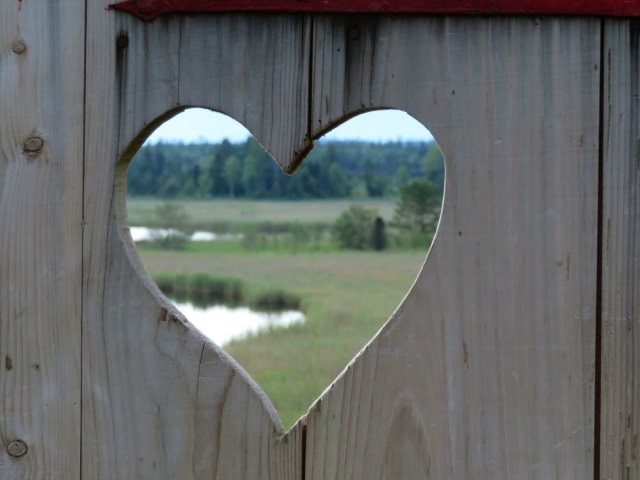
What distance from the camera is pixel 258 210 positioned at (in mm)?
7391

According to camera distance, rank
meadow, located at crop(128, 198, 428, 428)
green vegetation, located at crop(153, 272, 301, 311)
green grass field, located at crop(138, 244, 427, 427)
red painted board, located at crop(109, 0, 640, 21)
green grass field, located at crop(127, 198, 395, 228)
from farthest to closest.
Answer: green vegetation, located at crop(153, 272, 301, 311) → green grass field, located at crop(127, 198, 395, 228) → meadow, located at crop(128, 198, 428, 428) → green grass field, located at crop(138, 244, 427, 427) → red painted board, located at crop(109, 0, 640, 21)

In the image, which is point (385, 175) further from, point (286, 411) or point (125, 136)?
point (125, 136)

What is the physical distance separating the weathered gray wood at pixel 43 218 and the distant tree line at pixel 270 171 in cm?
506

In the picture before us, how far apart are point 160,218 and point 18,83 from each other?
672 cm

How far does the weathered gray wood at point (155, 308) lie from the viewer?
44.1 inches

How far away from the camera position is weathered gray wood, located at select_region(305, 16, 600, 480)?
110 cm

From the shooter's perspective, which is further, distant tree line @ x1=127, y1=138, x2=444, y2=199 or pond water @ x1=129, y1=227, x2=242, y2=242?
pond water @ x1=129, y1=227, x2=242, y2=242

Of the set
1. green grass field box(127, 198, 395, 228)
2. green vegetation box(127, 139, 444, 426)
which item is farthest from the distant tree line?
green grass field box(127, 198, 395, 228)

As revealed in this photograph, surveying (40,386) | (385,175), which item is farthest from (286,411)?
(40,386)

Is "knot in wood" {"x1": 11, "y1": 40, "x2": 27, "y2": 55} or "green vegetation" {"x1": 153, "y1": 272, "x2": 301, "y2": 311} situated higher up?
"knot in wood" {"x1": 11, "y1": 40, "x2": 27, "y2": 55}

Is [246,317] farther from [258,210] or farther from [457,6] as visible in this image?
[457,6]

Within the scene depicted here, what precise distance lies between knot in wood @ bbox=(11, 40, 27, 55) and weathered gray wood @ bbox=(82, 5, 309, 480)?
86mm

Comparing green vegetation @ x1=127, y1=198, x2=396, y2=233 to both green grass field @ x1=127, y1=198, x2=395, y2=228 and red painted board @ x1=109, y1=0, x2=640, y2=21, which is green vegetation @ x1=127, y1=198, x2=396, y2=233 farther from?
red painted board @ x1=109, y1=0, x2=640, y2=21

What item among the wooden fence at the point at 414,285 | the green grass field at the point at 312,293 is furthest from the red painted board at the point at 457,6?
the green grass field at the point at 312,293
